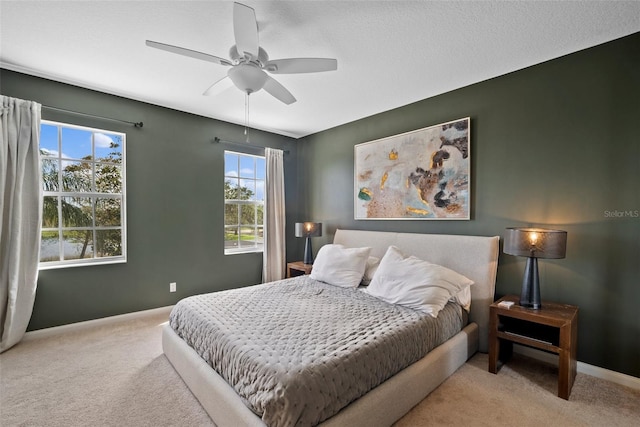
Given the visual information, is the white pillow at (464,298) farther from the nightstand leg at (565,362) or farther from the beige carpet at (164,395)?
the nightstand leg at (565,362)

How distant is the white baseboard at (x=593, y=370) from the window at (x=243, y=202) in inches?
143

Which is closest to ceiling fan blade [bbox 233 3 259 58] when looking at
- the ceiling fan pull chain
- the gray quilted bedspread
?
the ceiling fan pull chain

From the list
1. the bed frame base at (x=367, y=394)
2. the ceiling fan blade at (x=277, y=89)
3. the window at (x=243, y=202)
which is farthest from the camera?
the window at (x=243, y=202)

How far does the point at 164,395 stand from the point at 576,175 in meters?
3.71

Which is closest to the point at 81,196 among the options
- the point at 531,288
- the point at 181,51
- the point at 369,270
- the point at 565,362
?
the point at 181,51

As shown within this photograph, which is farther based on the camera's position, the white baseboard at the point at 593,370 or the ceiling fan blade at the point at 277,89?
the ceiling fan blade at the point at 277,89

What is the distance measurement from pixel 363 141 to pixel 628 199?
108 inches

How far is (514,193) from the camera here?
275cm

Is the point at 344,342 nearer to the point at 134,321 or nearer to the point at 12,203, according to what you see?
the point at 134,321

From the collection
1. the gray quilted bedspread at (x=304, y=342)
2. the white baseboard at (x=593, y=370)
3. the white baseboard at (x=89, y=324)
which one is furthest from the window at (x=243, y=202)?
the white baseboard at (x=593, y=370)

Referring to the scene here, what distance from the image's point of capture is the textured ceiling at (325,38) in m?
1.93

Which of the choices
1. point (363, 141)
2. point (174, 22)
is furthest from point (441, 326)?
point (174, 22)

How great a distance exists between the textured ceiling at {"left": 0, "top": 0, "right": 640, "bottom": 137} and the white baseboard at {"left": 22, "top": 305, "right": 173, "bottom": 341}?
8.60ft

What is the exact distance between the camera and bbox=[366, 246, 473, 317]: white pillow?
2352 mm
